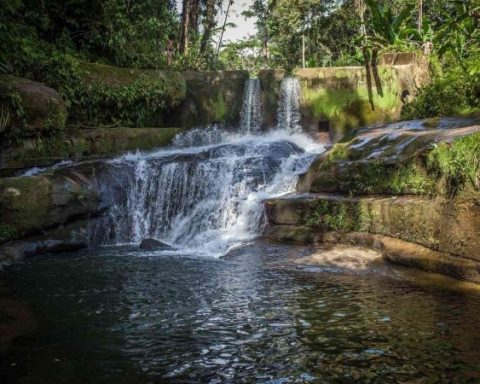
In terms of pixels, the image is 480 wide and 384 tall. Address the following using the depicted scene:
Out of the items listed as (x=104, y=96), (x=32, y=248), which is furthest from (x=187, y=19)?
(x=32, y=248)

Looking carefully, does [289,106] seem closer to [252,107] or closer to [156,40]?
[252,107]

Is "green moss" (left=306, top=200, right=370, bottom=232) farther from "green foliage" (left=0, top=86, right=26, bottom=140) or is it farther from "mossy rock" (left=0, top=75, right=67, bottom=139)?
"green foliage" (left=0, top=86, right=26, bottom=140)

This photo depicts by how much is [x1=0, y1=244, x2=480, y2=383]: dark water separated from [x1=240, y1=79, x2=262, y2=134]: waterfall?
10497mm

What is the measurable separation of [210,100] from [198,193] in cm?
679

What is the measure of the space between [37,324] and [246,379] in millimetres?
2459

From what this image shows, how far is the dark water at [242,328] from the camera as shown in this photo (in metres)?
3.81

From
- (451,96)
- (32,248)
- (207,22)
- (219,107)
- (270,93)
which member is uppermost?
(207,22)

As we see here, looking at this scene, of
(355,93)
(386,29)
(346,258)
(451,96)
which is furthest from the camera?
(355,93)

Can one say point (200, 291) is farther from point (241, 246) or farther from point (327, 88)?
point (327, 88)

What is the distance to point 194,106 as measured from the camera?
678 inches

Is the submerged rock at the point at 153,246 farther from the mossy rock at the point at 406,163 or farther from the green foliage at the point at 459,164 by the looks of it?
the green foliage at the point at 459,164

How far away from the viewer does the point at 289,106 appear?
55.2 feet

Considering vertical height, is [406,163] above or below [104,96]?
below

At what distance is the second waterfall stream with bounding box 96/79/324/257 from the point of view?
1032cm
